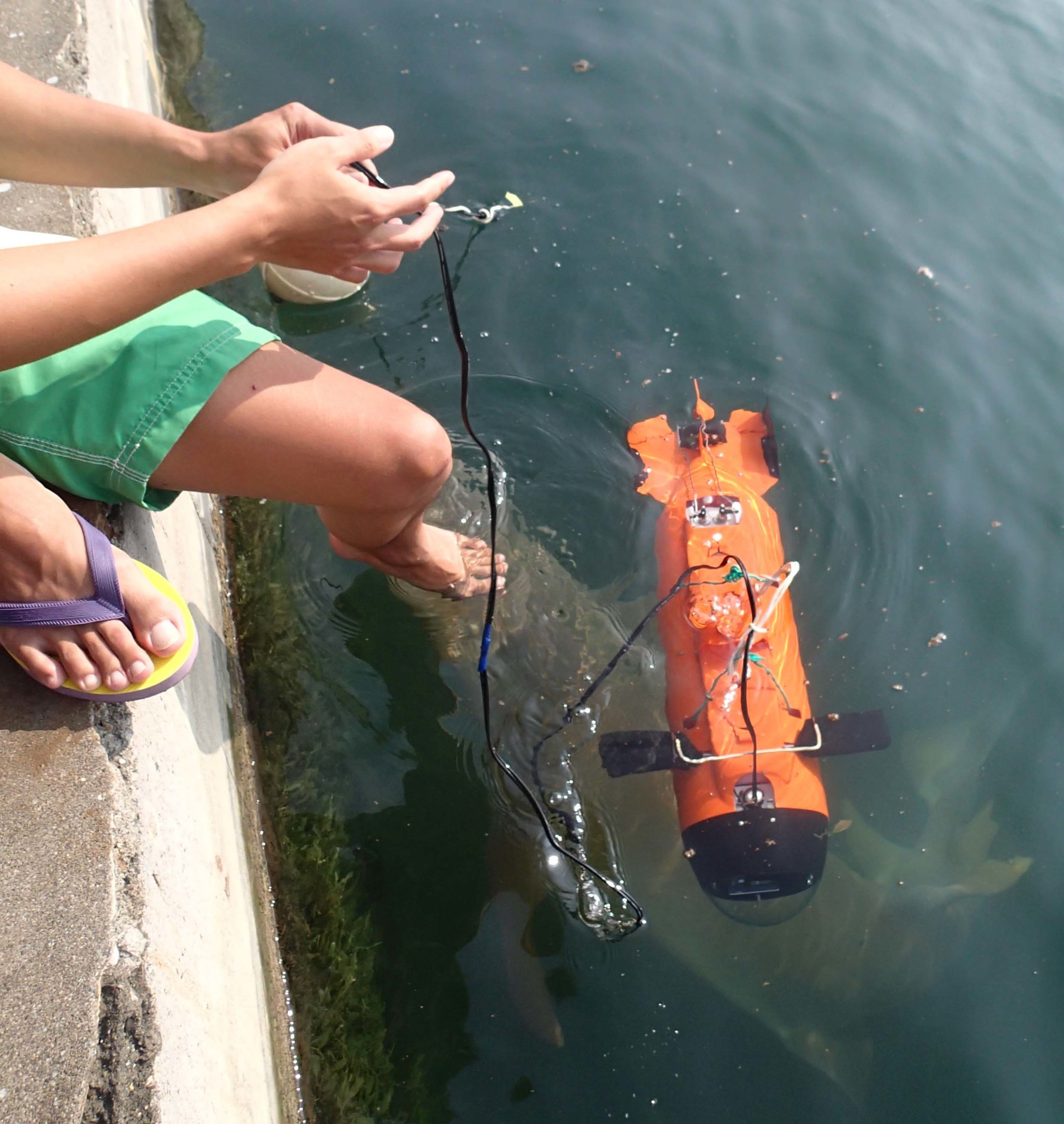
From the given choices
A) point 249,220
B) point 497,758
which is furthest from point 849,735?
point 249,220

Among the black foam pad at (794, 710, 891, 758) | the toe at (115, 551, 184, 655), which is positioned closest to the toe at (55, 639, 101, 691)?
the toe at (115, 551, 184, 655)

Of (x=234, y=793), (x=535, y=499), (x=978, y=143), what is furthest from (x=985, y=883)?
(x=978, y=143)

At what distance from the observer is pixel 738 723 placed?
2787 mm

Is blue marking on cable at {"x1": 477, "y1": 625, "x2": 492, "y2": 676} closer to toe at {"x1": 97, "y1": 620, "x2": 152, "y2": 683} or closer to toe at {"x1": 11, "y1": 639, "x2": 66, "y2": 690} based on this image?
toe at {"x1": 97, "y1": 620, "x2": 152, "y2": 683}

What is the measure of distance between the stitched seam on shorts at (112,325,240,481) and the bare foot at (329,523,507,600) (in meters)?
0.81

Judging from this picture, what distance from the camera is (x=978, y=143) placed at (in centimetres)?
472

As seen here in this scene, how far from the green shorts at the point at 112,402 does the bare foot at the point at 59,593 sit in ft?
0.35

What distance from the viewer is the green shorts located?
171cm

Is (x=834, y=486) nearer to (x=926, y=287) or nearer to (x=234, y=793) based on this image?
(x=926, y=287)

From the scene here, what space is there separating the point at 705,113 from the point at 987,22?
6.69ft

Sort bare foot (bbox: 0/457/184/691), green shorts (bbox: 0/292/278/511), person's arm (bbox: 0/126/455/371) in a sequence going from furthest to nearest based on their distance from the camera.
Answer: green shorts (bbox: 0/292/278/511)
bare foot (bbox: 0/457/184/691)
person's arm (bbox: 0/126/455/371)

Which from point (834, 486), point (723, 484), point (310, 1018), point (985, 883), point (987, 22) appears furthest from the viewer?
point (987, 22)

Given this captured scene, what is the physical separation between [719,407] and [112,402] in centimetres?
265

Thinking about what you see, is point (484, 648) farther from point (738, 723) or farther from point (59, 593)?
point (59, 593)
